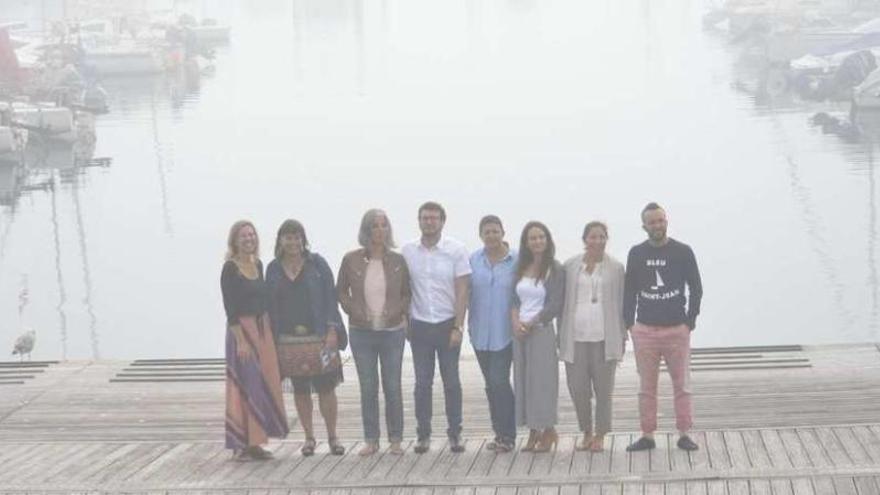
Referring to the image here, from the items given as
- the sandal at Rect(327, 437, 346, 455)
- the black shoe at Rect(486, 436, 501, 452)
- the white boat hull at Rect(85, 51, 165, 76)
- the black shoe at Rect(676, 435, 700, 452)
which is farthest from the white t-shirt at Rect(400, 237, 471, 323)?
the white boat hull at Rect(85, 51, 165, 76)

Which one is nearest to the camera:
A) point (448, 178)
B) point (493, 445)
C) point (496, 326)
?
point (496, 326)

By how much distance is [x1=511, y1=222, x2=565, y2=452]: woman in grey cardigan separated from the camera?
10.0 meters

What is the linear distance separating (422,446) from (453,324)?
64 centimetres

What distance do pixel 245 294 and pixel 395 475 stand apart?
1180 mm

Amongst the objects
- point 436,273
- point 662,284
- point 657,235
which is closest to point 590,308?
point 662,284

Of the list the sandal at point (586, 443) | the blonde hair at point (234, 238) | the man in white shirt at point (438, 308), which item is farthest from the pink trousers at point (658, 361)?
the blonde hair at point (234, 238)

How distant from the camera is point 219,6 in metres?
143

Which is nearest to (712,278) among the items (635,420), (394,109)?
(635,420)

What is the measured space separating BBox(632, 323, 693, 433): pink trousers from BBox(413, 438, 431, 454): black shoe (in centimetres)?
109

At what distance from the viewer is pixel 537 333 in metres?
10.1

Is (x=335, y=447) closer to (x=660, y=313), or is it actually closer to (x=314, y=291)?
(x=314, y=291)

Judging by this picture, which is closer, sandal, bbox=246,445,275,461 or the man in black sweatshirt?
the man in black sweatshirt

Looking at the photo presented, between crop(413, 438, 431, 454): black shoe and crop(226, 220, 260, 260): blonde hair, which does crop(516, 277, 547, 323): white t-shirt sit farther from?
crop(226, 220, 260, 260): blonde hair

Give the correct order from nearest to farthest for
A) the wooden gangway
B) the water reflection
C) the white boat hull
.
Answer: the wooden gangway, the water reflection, the white boat hull
